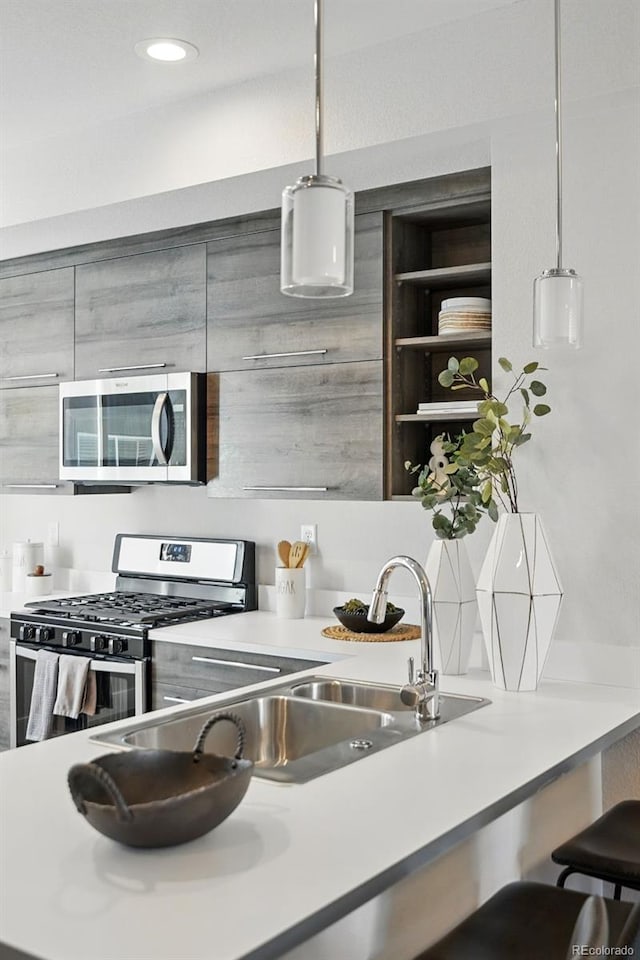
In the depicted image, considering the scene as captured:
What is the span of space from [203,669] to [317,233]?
2048mm

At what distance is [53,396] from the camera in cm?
423

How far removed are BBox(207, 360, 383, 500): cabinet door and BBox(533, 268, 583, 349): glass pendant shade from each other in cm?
119

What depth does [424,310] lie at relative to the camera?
11.5 feet

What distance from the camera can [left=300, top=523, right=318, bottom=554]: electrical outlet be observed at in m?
3.81

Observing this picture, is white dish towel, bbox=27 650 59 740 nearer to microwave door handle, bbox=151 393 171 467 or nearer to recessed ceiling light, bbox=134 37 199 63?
microwave door handle, bbox=151 393 171 467

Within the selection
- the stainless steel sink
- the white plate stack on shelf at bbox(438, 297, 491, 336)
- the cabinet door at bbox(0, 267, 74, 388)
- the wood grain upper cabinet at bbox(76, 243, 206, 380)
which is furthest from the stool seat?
the cabinet door at bbox(0, 267, 74, 388)

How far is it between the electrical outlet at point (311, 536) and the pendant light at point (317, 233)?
2355 millimetres

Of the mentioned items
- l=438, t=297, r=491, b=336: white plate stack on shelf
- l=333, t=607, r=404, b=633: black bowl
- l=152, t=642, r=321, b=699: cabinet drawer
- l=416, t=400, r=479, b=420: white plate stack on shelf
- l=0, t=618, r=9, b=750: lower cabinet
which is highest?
l=438, t=297, r=491, b=336: white plate stack on shelf

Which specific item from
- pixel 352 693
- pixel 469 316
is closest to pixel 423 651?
pixel 352 693

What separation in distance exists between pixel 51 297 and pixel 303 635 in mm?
1975

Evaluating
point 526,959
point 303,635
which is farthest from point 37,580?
→ point 526,959

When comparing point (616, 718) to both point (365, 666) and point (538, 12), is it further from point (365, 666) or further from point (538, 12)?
point (538, 12)

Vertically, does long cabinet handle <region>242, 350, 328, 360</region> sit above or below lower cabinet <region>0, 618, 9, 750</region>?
above

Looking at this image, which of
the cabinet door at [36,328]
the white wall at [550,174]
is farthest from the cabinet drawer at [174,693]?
the cabinet door at [36,328]
